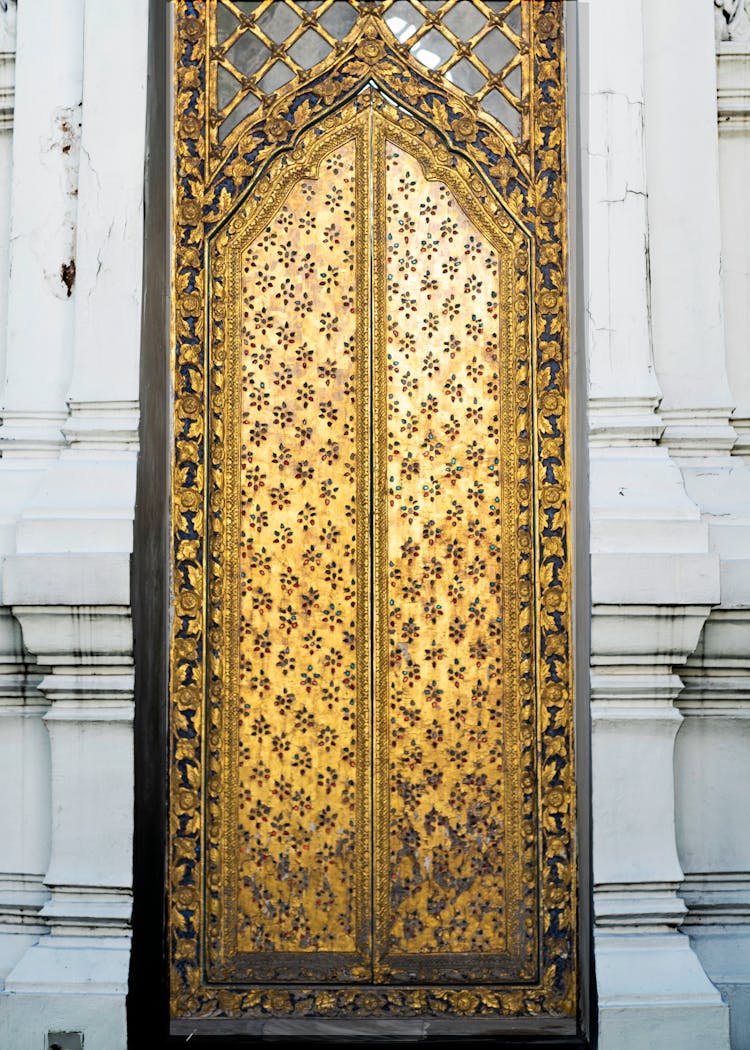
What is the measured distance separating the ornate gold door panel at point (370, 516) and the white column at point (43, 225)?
0.40 m

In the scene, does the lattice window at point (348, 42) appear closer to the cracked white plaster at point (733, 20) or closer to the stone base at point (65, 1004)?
the cracked white plaster at point (733, 20)

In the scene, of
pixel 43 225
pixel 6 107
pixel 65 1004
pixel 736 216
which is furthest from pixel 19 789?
pixel 736 216

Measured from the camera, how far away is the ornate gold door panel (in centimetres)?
381

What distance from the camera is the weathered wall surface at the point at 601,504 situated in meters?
3.57

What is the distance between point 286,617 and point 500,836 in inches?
42.0

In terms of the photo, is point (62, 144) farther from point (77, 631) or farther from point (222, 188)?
point (77, 631)

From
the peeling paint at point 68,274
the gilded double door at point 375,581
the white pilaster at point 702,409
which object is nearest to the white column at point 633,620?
the white pilaster at point 702,409

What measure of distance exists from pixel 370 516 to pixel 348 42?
1.76 m

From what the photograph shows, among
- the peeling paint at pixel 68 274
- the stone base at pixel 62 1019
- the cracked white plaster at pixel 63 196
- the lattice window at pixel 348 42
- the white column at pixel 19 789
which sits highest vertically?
the lattice window at pixel 348 42

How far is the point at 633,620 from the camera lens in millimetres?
3604

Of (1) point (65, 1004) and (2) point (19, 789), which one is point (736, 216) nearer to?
(2) point (19, 789)

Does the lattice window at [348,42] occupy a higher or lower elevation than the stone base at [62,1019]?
higher

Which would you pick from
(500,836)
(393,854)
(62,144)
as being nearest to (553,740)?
(500,836)

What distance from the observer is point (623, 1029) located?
11.2ft
